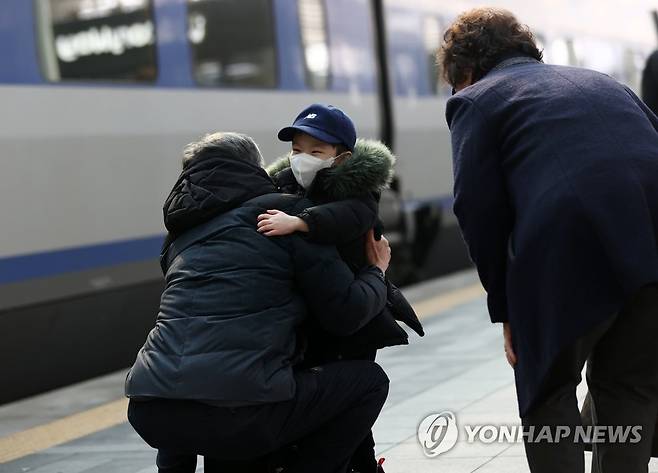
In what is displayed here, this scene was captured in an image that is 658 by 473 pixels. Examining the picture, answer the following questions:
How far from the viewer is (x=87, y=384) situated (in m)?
7.02

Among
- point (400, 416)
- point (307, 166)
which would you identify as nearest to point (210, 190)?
point (307, 166)

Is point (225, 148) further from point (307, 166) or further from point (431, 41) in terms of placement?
point (431, 41)

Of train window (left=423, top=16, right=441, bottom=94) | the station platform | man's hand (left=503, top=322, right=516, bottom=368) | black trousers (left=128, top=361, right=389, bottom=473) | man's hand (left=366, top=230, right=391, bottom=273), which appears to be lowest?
the station platform

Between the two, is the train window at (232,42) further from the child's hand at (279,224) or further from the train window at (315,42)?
the child's hand at (279,224)

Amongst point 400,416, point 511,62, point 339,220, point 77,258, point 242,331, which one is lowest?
point 400,416

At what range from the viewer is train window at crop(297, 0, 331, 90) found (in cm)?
966

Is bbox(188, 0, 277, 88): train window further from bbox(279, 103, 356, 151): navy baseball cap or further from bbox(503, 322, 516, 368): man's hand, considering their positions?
bbox(503, 322, 516, 368): man's hand

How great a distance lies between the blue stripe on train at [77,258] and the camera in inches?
267

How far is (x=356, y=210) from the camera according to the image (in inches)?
136

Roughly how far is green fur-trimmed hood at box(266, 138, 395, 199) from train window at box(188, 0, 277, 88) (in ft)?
16.2

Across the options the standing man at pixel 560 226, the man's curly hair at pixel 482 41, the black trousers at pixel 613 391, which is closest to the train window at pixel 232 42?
the man's curly hair at pixel 482 41

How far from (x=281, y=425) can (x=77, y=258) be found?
167 inches

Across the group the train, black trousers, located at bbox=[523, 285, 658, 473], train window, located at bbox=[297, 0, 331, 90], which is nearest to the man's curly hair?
black trousers, located at bbox=[523, 285, 658, 473]

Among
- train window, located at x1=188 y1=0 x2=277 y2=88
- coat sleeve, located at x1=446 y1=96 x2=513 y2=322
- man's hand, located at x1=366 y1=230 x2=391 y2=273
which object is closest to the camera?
coat sleeve, located at x1=446 y1=96 x2=513 y2=322
